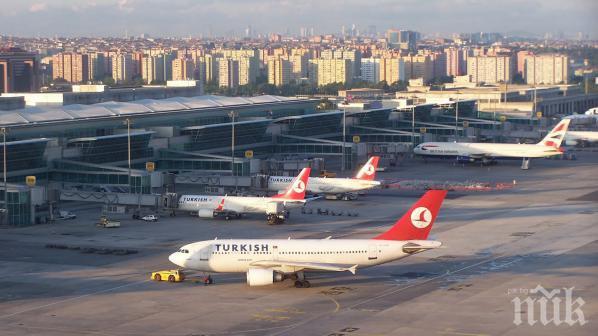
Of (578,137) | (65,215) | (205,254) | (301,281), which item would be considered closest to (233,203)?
(65,215)

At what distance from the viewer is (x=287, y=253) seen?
6450 cm

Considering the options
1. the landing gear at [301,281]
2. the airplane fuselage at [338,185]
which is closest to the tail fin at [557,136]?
the airplane fuselage at [338,185]

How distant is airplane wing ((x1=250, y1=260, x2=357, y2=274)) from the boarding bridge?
38.9 m

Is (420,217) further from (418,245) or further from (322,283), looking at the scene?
(322,283)

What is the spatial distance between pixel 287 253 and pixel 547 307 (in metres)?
16.3

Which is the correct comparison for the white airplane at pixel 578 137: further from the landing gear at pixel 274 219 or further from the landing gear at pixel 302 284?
the landing gear at pixel 302 284

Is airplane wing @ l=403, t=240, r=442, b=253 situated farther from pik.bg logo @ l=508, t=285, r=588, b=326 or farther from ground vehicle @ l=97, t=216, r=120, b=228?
ground vehicle @ l=97, t=216, r=120, b=228

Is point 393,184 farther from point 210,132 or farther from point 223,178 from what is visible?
point 210,132

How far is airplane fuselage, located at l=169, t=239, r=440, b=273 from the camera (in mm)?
63844

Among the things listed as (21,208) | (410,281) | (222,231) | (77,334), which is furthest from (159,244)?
(77,334)

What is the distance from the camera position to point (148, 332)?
52875 millimetres

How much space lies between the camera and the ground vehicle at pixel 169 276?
67.2 metres

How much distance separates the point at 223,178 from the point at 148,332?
6802cm

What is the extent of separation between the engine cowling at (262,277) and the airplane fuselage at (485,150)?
9527 cm
